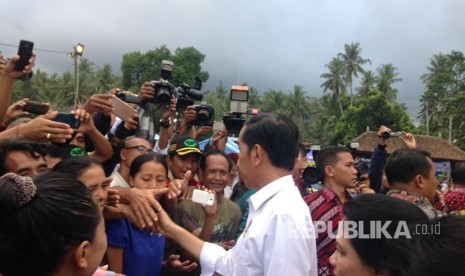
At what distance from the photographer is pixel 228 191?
4.91 m

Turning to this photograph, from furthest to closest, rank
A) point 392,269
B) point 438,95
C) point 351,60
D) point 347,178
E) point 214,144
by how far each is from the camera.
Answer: point 351,60 < point 438,95 < point 214,144 < point 347,178 < point 392,269

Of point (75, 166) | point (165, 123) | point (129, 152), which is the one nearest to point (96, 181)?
point (75, 166)

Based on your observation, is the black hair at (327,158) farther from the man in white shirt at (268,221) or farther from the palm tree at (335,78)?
the palm tree at (335,78)

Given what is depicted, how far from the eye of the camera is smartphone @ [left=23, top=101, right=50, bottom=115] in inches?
125

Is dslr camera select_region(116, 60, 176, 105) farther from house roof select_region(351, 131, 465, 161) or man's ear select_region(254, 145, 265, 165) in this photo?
house roof select_region(351, 131, 465, 161)

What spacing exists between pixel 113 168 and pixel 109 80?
4015 centimetres

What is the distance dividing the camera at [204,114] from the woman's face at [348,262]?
3065mm

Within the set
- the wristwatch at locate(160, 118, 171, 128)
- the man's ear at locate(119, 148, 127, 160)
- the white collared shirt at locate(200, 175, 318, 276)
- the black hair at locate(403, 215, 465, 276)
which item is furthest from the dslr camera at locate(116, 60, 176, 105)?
the black hair at locate(403, 215, 465, 276)

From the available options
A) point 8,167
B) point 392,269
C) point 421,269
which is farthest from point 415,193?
point 8,167

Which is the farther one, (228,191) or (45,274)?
(228,191)

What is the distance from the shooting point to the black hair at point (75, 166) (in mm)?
2424

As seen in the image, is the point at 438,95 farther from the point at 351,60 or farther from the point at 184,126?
the point at 184,126

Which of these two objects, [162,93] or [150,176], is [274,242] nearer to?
[150,176]

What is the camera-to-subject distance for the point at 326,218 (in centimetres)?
302
